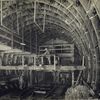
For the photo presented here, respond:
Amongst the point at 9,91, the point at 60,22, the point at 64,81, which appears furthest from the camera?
the point at 64,81

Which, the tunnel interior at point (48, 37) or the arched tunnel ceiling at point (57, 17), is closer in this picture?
the arched tunnel ceiling at point (57, 17)

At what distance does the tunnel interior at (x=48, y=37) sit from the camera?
75.3ft

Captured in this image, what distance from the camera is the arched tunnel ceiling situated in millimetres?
21530

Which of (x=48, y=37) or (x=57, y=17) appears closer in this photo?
(x=57, y=17)

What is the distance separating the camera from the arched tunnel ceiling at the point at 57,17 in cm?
2153

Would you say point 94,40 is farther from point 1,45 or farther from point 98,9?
point 1,45

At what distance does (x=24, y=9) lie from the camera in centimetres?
2742

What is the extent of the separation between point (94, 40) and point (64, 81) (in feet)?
46.0

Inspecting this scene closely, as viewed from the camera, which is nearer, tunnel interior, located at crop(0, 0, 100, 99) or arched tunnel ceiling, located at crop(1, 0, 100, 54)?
arched tunnel ceiling, located at crop(1, 0, 100, 54)

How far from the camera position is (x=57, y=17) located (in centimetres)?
2978

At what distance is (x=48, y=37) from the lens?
38469 mm

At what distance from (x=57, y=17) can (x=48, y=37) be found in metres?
8.86

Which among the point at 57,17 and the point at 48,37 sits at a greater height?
the point at 57,17

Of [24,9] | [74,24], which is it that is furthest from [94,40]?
[24,9]
